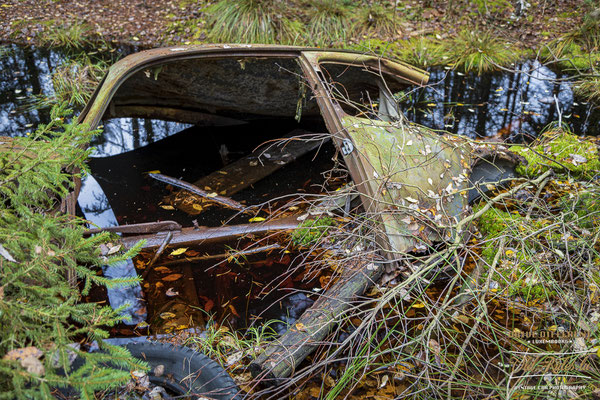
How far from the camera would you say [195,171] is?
5.36 m

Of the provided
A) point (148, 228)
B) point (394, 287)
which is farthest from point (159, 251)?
point (394, 287)

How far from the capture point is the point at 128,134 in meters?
6.07

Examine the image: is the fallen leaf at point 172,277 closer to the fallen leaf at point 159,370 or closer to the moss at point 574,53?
the fallen leaf at point 159,370

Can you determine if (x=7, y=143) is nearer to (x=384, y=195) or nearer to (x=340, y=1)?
(x=384, y=195)

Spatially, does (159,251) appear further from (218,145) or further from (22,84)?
(22,84)

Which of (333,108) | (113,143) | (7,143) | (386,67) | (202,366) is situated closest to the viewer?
(202,366)

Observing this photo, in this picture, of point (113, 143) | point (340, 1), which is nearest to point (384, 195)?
point (113, 143)

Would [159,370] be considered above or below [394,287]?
below

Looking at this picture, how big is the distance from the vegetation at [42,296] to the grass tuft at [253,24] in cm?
539

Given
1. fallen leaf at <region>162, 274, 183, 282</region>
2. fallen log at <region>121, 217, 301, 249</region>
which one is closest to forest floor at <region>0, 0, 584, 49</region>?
fallen log at <region>121, 217, 301, 249</region>

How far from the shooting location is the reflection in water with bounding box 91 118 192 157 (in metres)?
5.72

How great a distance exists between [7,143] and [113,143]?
9.93ft

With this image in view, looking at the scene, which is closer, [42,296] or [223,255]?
[42,296]

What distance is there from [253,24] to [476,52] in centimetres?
390
